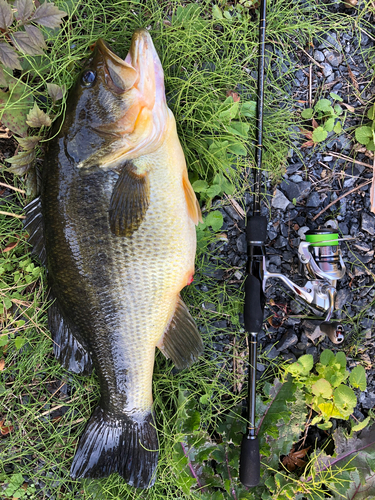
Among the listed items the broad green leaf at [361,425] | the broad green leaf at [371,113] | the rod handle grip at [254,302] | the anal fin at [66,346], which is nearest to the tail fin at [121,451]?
the anal fin at [66,346]

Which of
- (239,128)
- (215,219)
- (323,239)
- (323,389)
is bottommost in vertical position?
(323,389)

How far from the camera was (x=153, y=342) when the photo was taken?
5.88 feet

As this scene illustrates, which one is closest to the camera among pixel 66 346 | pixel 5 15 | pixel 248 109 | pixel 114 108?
pixel 114 108

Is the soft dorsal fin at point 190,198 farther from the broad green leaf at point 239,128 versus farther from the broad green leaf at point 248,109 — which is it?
the broad green leaf at point 248,109

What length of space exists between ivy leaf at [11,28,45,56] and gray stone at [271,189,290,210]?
1.53 metres

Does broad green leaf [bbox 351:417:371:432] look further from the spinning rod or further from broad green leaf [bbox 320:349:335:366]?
the spinning rod

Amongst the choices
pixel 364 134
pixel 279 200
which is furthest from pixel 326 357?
pixel 364 134

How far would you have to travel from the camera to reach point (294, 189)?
2.17 metres

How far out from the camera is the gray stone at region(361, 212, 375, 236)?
220 centimetres

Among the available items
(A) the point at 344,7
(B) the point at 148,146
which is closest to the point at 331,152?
(A) the point at 344,7

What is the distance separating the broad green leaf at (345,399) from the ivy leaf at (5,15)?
2675 millimetres

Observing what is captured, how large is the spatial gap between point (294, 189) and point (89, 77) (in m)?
1.34

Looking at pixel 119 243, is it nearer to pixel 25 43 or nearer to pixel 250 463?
pixel 25 43

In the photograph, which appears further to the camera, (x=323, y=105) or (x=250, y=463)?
(x=323, y=105)
